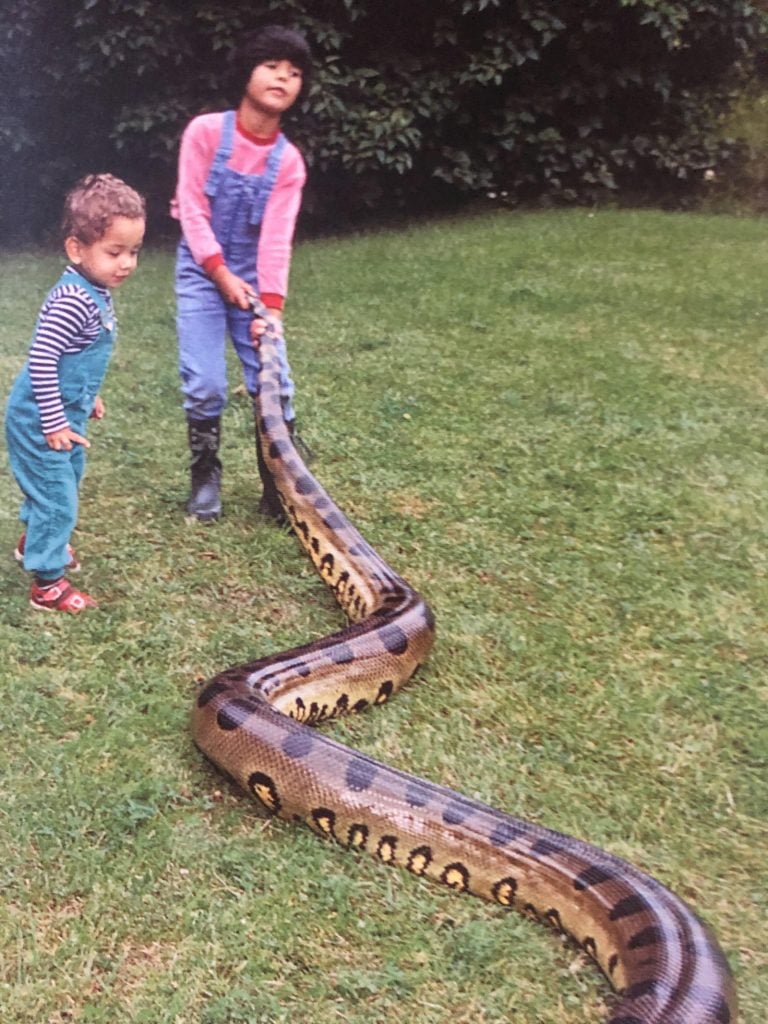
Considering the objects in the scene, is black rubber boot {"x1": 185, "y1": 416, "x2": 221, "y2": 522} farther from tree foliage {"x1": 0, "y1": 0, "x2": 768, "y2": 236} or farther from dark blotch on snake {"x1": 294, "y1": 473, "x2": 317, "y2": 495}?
tree foliage {"x1": 0, "y1": 0, "x2": 768, "y2": 236}

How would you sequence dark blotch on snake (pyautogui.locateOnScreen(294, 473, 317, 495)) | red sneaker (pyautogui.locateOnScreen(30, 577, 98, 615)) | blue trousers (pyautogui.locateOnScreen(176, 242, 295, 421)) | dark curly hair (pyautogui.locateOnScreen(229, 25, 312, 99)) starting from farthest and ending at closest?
dark blotch on snake (pyautogui.locateOnScreen(294, 473, 317, 495)), blue trousers (pyautogui.locateOnScreen(176, 242, 295, 421)), dark curly hair (pyautogui.locateOnScreen(229, 25, 312, 99)), red sneaker (pyautogui.locateOnScreen(30, 577, 98, 615))

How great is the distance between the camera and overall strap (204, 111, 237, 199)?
466 centimetres

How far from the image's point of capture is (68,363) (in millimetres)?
3947

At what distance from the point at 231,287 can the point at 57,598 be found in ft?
5.16

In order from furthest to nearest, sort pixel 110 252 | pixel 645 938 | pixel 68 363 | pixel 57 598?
1. pixel 57 598
2. pixel 68 363
3. pixel 110 252
4. pixel 645 938

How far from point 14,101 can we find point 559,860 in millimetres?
10210

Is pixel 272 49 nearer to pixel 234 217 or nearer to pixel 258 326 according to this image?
pixel 234 217

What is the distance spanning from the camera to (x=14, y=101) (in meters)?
10.7

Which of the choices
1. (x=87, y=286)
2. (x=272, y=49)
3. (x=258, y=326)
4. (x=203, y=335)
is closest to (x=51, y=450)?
(x=87, y=286)

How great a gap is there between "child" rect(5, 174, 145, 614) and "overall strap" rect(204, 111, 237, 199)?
853 millimetres

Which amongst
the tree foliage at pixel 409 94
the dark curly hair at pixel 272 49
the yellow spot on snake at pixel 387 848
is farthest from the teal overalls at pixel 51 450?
the tree foliage at pixel 409 94

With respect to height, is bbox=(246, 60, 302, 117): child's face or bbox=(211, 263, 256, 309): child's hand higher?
bbox=(246, 60, 302, 117): child's face

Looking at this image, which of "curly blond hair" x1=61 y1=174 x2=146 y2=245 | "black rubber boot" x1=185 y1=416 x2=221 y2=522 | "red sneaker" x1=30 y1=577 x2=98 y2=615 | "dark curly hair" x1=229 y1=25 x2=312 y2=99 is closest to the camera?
"curly blond hair" x1=61 y1=174 x2=146 y2=245

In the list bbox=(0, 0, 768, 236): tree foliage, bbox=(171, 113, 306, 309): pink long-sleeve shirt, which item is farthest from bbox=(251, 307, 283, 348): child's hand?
bbox=(0, 0, 768, 236): tree foliage
